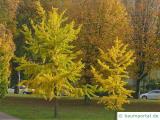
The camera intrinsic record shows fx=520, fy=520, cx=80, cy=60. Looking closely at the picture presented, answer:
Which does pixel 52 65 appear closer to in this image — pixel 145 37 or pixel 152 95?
pixel 145 37

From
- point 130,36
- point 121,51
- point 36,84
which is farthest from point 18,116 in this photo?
point 130,36

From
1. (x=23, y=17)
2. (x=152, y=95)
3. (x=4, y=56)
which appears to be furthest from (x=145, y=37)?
(x=152, y=95)

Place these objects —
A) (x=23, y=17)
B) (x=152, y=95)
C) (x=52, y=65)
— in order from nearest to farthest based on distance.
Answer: (x=52, y=65) < (x=23, y=17) < (x=152, y=95)

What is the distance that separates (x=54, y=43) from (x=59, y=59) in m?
0.99

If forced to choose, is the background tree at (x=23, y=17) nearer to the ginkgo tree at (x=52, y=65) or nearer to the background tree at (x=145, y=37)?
the background tree at (x=145, y=37)

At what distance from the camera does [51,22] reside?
3062 cm

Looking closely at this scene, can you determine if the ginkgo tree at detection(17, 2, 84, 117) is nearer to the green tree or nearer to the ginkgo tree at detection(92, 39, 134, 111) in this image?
the ginkgo tree at detection(92, 39, 134, 111)

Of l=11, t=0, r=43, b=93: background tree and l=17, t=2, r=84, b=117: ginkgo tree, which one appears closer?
l=17, t=2, r=84, b=117: ginkgo tree

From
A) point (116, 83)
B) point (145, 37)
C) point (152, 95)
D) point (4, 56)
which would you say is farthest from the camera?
point (152, 95)

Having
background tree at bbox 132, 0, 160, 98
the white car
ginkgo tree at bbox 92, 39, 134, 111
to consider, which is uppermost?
background tree at bbox 132, 0, 160, 98

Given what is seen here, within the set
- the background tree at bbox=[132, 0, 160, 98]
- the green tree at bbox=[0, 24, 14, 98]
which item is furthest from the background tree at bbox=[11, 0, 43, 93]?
the green tree at bbox=[0, 24, 14, 98]

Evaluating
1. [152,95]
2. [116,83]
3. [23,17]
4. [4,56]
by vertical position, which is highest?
[23,17]

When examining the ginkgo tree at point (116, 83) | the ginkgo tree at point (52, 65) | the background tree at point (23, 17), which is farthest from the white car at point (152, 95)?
the ginkgo tree at point (52, 65)

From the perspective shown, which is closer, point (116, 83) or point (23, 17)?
point (116, 83)
